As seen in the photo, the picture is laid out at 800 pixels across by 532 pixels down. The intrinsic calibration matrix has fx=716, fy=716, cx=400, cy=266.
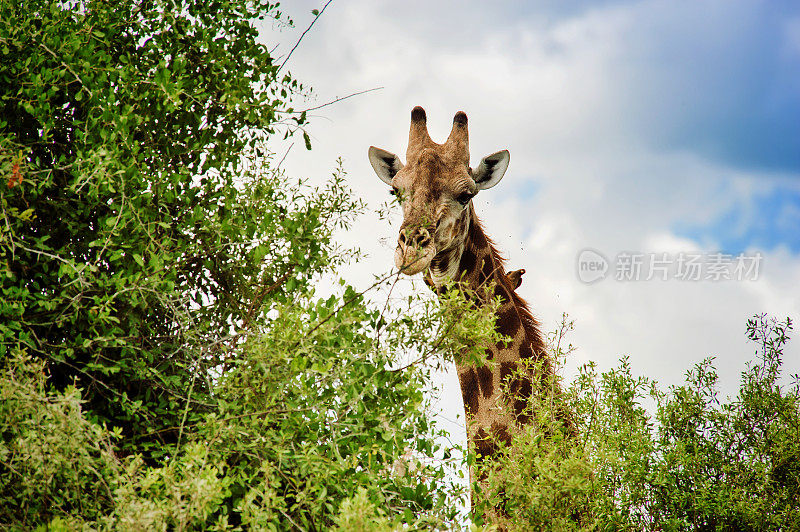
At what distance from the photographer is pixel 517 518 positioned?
442 centimetres

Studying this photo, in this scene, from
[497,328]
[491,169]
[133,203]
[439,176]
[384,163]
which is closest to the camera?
[133,203]

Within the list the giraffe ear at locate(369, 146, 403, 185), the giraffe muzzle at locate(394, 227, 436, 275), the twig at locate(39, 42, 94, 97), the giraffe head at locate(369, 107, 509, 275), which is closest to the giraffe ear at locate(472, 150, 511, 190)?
the giraffe head at locate(369, 107, 509, 275)

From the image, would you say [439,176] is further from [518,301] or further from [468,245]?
[518,301]

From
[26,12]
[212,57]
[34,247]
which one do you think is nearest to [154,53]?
[212,57]

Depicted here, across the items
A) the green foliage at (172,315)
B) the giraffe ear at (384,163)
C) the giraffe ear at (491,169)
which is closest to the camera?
the green foliage at (172,315)

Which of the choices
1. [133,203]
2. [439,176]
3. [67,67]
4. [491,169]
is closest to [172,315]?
[133,203]

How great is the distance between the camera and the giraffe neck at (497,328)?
7.04m

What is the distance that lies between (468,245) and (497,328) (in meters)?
0.90

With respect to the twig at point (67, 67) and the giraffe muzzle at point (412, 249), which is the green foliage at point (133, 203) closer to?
the twig at point (67, 67)

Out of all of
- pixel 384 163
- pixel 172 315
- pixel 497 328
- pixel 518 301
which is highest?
pixel 384 163

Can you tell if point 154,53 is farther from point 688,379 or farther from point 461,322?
point 688,379

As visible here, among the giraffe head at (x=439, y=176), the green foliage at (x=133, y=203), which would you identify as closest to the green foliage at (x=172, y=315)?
the green foliage at (x=133, y=203)

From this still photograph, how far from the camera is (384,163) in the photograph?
771 cm

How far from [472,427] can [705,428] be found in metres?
2.17
